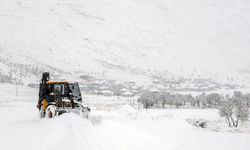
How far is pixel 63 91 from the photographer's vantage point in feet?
92.2

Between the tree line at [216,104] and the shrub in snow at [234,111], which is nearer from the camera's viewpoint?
the shrub in snow at [234,111]

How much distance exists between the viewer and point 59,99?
26938mm

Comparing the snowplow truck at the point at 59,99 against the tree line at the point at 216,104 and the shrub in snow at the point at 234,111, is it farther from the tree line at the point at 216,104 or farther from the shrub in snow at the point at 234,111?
the shrub in snow at the point at 234,111

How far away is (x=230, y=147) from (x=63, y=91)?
43.9 feet

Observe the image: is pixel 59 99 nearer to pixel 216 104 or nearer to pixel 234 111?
pixel 234 111

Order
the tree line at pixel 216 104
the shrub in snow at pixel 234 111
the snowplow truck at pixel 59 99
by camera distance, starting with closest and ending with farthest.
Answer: the snowplow truck at pixel 59 99, the shrub in snow at pixel 234 111, the tree line at pixel 216 104

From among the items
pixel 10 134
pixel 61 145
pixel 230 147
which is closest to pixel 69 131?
pixel 10 134

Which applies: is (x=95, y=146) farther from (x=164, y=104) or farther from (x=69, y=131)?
(x=164, y=104)

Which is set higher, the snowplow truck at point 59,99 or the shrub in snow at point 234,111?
the snowplow truck at point 59,99

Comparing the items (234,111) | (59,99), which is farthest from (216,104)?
(59,99)

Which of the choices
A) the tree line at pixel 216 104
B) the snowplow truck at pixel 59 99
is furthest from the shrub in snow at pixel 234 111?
the snowplow truck at pixel 59 99

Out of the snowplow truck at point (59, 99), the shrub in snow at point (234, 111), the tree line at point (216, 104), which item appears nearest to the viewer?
the snowplow truck at point (59, 99)

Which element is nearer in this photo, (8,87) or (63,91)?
(63,91)

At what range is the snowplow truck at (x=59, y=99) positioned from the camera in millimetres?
26281
